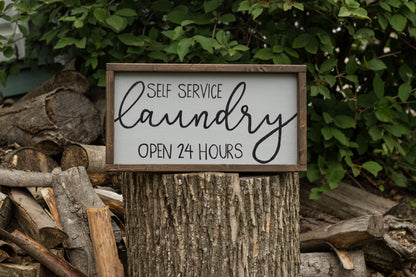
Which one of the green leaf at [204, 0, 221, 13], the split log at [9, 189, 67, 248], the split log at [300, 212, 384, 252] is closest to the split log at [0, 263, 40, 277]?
the split log at [9, 189, 67, 248]

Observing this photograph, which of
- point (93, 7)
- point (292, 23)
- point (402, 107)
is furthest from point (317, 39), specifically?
point (93, 7)

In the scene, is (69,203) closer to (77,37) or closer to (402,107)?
(77,37)

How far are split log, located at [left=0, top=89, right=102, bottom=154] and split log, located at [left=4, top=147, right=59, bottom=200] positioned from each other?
0.19 meters

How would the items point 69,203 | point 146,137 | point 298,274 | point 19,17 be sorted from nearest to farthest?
1. point 146,137
2. point 298,274
3. point 69,203
4. point 19,17

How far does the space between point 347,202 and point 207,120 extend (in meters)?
1.82

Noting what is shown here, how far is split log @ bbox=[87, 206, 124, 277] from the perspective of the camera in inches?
88.4

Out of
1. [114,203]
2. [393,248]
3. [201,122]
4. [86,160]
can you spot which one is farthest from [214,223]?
[86,160]

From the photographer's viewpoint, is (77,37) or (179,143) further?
(77,37)

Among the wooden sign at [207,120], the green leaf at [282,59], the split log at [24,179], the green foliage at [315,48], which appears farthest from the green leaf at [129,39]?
the wooden sign at [207,120]

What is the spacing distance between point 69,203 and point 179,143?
33.8 inches

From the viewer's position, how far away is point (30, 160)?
10.0 ft

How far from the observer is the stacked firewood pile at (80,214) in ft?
7.45

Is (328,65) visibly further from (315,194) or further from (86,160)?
(86,160)

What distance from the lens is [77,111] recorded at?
3.46 metres
